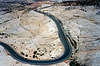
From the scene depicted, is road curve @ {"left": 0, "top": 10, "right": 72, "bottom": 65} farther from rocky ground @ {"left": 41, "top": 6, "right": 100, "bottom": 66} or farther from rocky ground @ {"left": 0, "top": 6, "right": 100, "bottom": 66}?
rocky ground @ {"left": 41, "top": 6, "right": 100, "bottom": 66}

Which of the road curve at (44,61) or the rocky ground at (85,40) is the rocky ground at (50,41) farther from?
the road curve at (44,61)

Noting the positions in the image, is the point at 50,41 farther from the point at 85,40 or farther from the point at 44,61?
the point at 44,61

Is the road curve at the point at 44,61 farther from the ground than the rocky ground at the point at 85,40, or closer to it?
closer to it

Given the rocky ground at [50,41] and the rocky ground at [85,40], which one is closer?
the rocky ground at [85,40]

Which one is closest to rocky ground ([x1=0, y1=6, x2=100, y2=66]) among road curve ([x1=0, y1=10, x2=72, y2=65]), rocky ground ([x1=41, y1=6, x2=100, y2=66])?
rocky ground ([x1=41, y1=6, x2=100, y2=66])

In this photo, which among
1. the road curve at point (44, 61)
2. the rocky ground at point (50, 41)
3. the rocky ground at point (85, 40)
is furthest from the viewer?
the road curve at point (44, 61)

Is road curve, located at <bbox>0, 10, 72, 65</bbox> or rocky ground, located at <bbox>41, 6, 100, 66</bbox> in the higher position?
rocky ground, located at <bbox>41, 6, 100, 66</bbox>

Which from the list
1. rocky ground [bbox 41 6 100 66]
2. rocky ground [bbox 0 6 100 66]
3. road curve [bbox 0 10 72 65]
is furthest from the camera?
road curve [bbox 0 10 72 65]

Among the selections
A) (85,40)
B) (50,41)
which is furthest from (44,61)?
(85,40)

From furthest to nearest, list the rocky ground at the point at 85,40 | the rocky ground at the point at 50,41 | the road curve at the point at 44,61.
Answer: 1. the road curve at the point at 44,61
2. the rocky ground at the point at 50,41
3. the rocky ground at the point at 85,40

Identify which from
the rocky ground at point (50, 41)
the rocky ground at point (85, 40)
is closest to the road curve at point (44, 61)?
the rocky ground at point (50, 41)

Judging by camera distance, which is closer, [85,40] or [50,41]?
[85,40]
